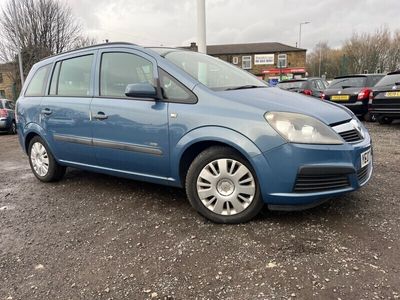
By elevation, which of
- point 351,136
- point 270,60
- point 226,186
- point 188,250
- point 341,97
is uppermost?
point 270,60

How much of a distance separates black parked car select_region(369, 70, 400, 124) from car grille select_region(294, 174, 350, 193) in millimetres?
6735

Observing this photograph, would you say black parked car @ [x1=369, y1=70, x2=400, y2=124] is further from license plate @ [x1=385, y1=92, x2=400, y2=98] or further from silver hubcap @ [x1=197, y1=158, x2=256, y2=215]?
silver hubcap @ [x1=197, y1=158, x2=256, y2=215]

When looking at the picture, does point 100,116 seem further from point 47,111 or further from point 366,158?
point 366,158

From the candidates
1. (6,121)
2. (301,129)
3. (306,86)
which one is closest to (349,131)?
(301,129)

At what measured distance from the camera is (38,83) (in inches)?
203

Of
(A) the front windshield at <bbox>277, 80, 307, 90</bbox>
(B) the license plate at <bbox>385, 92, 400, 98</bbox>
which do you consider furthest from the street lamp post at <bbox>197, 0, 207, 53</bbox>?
(A) the front windshield at <bbox>277, 80, 307, 90</bbox>

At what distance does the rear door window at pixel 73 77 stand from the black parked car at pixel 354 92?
27.7ft

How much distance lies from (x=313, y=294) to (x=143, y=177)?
214 cm

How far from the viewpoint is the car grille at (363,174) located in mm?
3229

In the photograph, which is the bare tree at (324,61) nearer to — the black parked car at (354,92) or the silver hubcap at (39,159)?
the black parked car at (354,92)

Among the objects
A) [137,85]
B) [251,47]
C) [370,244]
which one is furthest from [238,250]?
[251,47]

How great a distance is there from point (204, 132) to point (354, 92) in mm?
8796

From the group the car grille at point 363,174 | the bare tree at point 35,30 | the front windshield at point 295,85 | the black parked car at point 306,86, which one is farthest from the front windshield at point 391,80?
the bare tree at point 35,30

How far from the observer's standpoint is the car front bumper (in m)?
3.01
